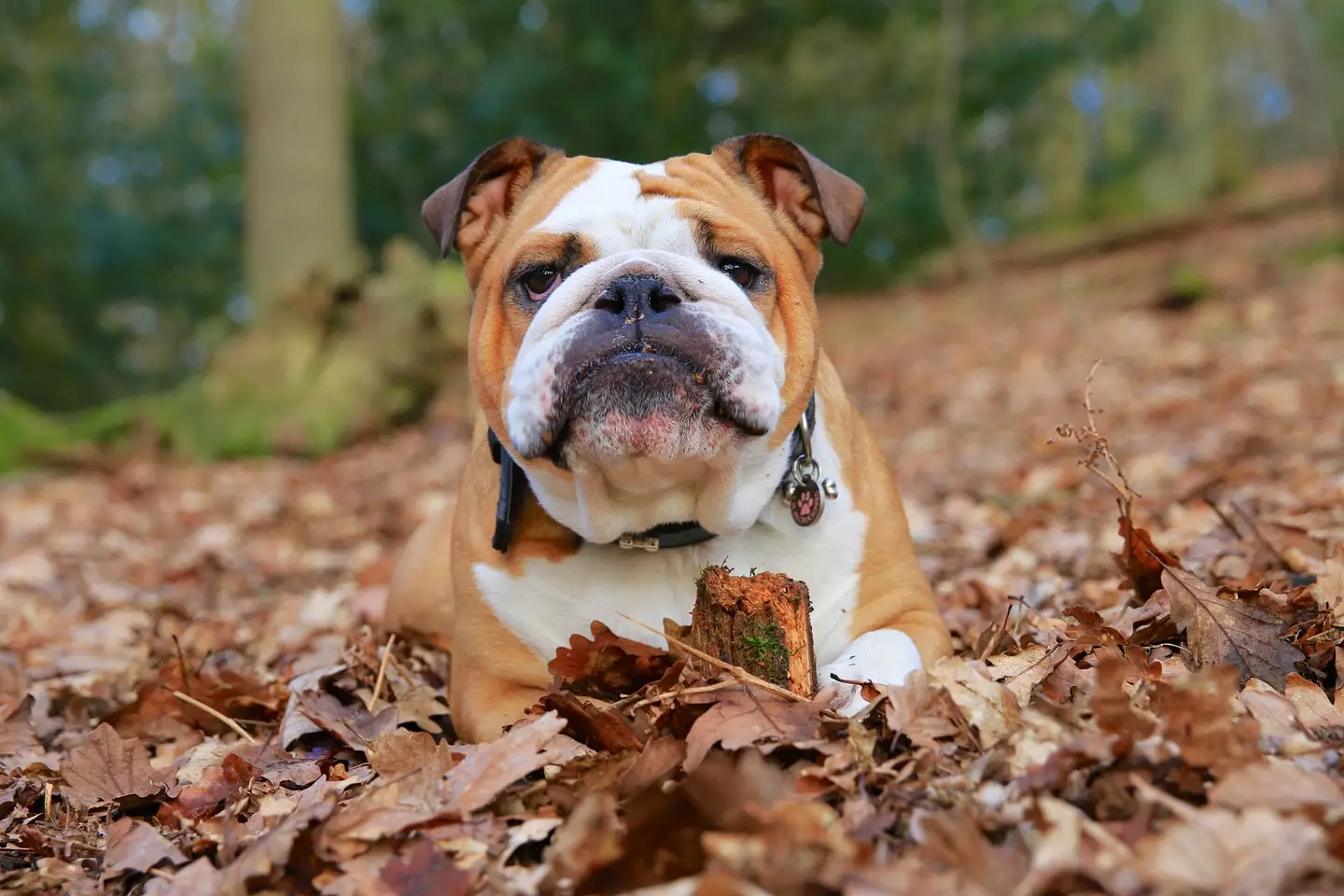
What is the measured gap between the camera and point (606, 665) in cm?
286

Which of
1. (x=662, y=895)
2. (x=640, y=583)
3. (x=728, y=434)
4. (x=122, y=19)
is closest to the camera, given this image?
(x=662, y=895)

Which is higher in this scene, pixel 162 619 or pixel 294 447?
pixel 162 619

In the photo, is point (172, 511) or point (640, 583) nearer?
point (640, 583)

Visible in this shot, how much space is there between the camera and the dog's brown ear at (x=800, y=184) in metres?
3.42

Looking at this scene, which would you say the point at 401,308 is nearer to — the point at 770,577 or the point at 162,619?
the point at 162,619

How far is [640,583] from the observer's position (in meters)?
3.18

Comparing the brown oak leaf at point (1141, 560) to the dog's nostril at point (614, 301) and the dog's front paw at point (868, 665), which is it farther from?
the dog's nostril at point (614, 301)

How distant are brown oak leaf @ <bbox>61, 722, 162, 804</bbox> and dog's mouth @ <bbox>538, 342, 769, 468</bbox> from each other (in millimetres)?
1232

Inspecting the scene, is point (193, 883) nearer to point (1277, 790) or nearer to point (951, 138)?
point (1277, 790)

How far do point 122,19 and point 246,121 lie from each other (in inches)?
437

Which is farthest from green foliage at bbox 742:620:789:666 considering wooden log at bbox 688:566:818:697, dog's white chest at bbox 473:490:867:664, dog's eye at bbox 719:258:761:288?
dog's eye at bbox 719:258:761:288

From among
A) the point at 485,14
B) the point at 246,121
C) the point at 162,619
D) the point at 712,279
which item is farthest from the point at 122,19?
the point at 712,279

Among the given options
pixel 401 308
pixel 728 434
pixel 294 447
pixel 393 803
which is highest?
pixel 728 434

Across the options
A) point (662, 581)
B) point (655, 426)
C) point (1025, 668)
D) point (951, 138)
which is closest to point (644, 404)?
point (655, 426)
